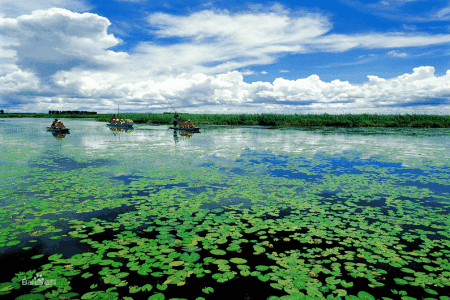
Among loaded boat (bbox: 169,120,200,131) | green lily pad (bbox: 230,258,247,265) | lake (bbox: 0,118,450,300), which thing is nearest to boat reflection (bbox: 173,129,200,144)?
loaded boat (bbox: 169,120,200,131)

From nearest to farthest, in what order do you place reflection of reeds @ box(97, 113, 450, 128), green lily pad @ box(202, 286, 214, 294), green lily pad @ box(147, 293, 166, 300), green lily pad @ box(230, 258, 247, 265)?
green lily pad @ box(147, 293, 166, 300) → green lily pad @ box(202, 286, 214, 294) → green lily pad @ box(230, 258, 247, 265) → reflection of reeds @ box(97, 113, 450, 128)

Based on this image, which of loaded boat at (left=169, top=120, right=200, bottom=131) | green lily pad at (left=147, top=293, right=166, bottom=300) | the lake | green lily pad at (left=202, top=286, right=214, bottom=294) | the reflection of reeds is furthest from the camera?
the reflection of reeds

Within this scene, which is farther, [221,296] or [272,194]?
[272,194]

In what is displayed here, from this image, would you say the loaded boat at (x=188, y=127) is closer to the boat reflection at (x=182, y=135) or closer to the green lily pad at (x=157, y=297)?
the boat reflection at (x=182, y=135)

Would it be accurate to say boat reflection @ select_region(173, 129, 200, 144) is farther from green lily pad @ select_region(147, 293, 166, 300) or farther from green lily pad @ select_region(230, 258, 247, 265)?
green lily pad @ select_region(147, 293, 166, 300)

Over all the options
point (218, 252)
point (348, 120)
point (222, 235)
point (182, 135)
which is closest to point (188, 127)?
point (182, 135)

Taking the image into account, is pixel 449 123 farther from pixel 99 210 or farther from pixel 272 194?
pixel 99 210

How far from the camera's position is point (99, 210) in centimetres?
630

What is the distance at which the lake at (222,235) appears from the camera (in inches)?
141

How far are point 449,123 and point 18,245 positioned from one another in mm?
58500

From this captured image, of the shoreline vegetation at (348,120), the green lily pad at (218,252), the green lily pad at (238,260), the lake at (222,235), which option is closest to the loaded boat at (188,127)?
the lake at (222,235)

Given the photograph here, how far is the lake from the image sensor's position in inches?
141

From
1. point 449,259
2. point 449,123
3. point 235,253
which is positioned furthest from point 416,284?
point 449,123

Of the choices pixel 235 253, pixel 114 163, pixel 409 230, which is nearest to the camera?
pixel 235 253
